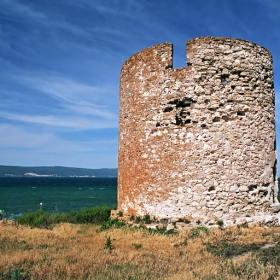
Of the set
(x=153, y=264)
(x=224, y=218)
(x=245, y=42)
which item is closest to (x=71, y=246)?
(x=153, y=264)

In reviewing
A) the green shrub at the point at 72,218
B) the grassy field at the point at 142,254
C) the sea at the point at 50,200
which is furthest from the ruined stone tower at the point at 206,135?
the sea at the point at 50,200

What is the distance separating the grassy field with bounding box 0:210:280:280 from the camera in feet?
17.8

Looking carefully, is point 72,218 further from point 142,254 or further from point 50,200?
point 50,200

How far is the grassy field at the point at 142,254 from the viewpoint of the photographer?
17.8 feet

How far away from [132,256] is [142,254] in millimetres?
362

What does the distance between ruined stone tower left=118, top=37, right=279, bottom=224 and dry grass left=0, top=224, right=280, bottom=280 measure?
3.12 feet

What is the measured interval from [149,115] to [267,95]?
12.4 ft

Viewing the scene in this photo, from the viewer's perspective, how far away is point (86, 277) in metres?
5.42

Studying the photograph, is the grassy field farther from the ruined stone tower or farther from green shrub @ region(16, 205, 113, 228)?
green shrub @ region(16, 205, 113, 228)

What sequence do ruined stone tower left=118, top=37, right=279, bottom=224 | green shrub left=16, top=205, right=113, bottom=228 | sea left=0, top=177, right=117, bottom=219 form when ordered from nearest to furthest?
ruined stone tower left=118, top=37, right=279, bottom=224 < green shrub left=16, top=205, right=113, bottom=228 < sea left=0, top=177, right=117, bottom=219

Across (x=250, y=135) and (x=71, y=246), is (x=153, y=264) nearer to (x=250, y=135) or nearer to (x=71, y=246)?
(x=71, y=246)

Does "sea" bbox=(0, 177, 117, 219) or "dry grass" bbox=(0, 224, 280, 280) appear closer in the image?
"dry grass" bbox=(0, 224, 280, 280)

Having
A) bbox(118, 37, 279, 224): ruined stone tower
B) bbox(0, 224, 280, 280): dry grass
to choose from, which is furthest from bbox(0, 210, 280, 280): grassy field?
bbox(118, 37, 279, 224): ruined stone tower

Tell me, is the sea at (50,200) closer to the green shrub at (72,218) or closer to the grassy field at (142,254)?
the green shrub at (72,218)
